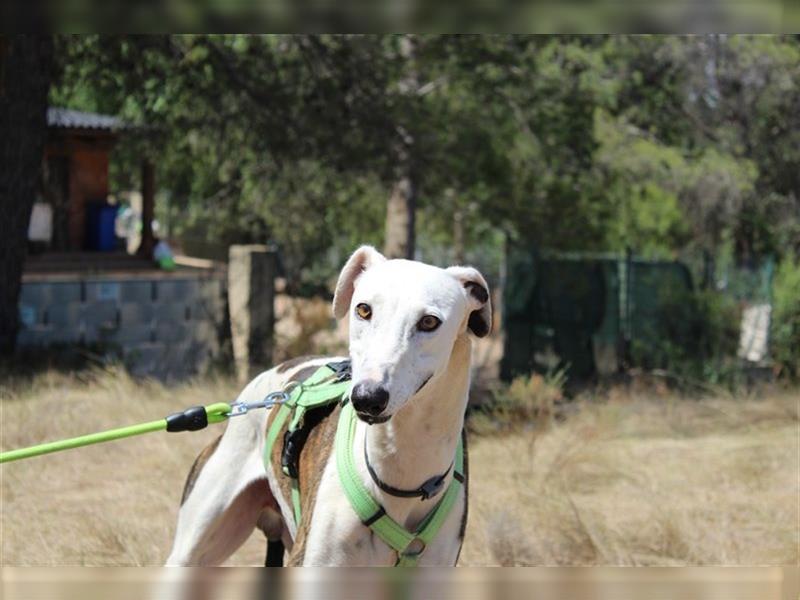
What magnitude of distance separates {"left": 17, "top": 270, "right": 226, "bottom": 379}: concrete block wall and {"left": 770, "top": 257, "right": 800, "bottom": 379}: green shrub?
757 cm

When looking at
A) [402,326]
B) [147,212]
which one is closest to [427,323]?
[402,326]

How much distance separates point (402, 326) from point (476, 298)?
44 centimetres

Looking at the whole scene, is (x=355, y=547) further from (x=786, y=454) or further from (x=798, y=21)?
(x=786, y=454)

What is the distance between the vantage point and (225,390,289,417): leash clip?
15.4 feet

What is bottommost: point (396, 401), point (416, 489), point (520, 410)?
point (520, 410)

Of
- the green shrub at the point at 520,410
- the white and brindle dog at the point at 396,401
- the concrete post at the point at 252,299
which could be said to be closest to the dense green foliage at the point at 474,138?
the concrete post at the point at 252,299

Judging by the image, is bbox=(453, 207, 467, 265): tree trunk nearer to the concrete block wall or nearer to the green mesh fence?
the green mesh fence

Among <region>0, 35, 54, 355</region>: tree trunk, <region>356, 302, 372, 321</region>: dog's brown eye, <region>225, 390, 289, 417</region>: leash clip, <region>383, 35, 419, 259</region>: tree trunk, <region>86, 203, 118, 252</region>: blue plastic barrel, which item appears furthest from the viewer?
<region>383, 35, 419, 259</region>: tree trunk

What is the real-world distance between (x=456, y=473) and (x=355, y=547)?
468mm

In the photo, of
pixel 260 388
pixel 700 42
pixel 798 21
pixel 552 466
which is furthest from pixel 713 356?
pixel 798 21

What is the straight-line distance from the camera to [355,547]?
403cm

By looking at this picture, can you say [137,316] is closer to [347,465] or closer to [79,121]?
[79,121]

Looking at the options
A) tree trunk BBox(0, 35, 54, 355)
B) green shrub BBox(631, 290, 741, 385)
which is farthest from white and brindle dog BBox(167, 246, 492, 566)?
green shrub BBox(631, 290, 741, 385)

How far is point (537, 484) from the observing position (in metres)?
→ 8.41
